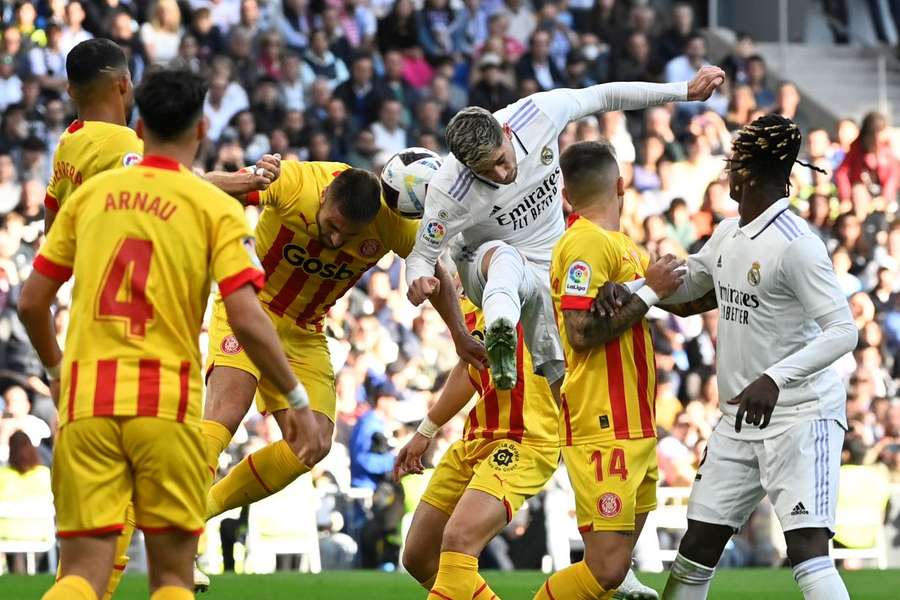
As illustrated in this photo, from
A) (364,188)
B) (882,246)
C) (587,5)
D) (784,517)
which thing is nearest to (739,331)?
(784,517)

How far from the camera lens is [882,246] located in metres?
18.0

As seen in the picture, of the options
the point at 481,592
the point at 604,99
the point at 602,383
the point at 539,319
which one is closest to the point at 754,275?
the point at 602,383

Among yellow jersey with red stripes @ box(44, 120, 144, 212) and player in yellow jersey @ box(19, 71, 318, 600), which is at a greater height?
yellow jersey with red stripes @ box(44, 120, 144, 212)

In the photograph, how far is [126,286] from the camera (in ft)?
18.3

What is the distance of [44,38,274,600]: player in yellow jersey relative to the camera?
7.07 metres

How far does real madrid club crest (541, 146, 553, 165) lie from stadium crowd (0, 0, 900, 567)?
606 centimetres

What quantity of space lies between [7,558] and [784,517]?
832cm

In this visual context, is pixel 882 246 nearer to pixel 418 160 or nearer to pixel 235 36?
pixel 235 36

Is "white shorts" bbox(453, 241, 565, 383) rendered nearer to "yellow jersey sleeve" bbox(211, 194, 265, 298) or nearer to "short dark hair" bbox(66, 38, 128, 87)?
"short dark hair" bbox(66, 38, 128, 87)

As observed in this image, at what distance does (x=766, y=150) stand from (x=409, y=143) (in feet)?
38.1

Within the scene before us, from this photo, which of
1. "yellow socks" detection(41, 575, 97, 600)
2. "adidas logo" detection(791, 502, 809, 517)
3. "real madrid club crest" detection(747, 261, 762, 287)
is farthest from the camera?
"real madrid club crest" detection(747, 261, 762, 287)

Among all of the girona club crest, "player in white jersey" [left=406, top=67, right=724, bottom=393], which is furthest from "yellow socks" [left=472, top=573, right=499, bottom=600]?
the girona club crest

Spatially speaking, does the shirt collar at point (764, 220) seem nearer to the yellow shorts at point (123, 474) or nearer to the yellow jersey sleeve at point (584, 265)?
the yellow jersey sleeve at point (584, 265)

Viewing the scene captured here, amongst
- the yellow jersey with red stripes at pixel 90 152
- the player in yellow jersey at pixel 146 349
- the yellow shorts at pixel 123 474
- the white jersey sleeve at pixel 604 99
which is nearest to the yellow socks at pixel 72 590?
the player in yellow jersey at pixel 146 349
